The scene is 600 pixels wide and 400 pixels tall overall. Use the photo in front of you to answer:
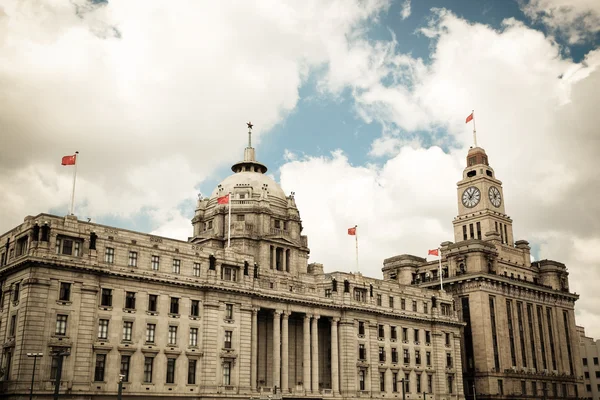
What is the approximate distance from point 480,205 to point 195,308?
258ft

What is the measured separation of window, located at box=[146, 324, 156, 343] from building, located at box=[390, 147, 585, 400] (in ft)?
207

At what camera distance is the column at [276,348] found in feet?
294

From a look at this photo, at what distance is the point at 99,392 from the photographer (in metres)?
73.1

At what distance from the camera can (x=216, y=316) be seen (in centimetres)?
8531

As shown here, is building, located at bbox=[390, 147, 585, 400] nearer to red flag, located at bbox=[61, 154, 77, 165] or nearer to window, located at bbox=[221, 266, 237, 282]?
window, located at bbox=[221, 266, 237, 282]

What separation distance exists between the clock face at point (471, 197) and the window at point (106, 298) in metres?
89.9

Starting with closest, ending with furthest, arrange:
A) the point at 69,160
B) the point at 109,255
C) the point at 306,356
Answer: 1. the point at 69,160
2. the point at 109,255
3. the point at 306,356

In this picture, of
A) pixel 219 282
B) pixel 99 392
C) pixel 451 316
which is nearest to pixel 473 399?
pixel 451 316

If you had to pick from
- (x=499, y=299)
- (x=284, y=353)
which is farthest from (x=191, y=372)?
(x=499, y=299)

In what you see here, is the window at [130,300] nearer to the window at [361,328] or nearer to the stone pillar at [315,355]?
the stone pillar at [315,355]

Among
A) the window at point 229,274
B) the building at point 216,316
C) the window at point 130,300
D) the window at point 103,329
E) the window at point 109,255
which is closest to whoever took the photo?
the building at point 216,316

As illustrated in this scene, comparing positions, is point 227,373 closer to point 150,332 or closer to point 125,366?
point 150,332

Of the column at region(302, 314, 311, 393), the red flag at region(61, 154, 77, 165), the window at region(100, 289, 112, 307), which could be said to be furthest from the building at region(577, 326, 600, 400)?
the red flag at region(61, 154, 77, 165)

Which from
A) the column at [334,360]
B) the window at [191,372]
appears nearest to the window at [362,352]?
the column at [334,360]
